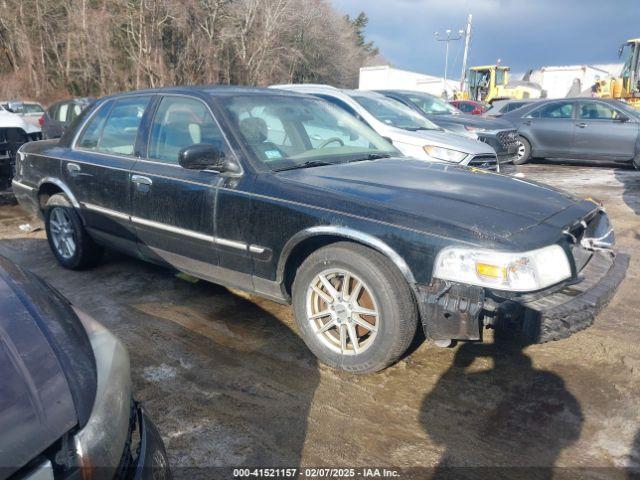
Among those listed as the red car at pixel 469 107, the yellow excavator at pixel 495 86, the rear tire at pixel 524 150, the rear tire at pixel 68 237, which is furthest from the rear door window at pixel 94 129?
the yellow excavator at pixel 495 86

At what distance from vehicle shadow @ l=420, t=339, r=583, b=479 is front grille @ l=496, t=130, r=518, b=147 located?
23.7 ft

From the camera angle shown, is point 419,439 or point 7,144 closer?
point 419,439

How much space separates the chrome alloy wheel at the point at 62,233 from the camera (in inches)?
184

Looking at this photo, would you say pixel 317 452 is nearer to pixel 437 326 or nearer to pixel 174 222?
pixel 437 326

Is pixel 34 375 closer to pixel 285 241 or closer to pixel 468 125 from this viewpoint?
pixel 285 241

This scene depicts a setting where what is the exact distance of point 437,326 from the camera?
2580 millimetres

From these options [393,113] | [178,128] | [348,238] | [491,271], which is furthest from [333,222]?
[393,113]

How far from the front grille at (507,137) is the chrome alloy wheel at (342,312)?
7.61 m

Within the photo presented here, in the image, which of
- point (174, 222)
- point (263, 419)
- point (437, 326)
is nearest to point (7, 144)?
point (174, 222)

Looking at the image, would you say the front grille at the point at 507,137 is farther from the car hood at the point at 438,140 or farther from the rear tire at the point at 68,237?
the rear tire at the point at 68,237

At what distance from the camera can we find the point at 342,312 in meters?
2.96

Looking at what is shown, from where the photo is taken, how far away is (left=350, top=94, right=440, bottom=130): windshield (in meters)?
7.41

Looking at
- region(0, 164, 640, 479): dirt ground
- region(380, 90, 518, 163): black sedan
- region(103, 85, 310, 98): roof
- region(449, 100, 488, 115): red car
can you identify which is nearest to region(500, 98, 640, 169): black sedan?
region(380, 90, 518, 163): black sedan

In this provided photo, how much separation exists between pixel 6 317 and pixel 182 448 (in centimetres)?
112
